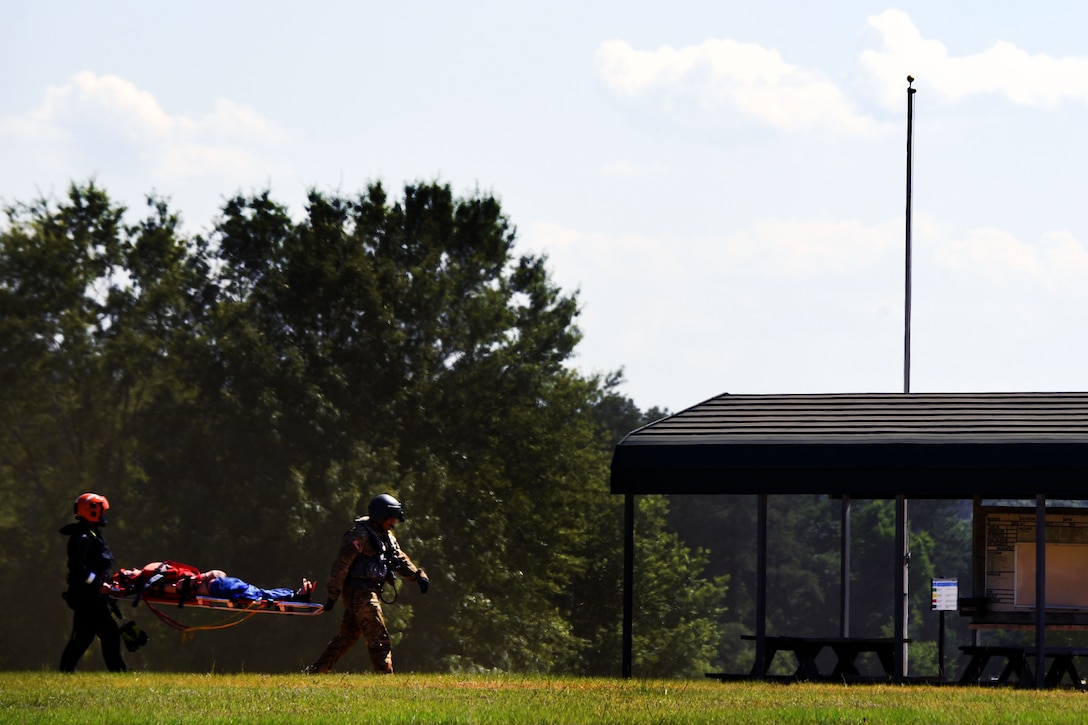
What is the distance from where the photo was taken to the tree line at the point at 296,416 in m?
46.4

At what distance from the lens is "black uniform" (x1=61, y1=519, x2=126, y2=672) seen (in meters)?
18.4

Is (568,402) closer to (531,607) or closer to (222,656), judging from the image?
(531,607)

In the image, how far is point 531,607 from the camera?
A: 1959 inches

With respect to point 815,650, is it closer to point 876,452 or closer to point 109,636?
point 876,452

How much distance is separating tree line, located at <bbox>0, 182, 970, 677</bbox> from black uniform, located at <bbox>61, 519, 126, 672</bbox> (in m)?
25.6

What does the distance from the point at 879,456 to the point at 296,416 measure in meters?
29.3

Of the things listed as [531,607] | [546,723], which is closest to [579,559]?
[531,607]

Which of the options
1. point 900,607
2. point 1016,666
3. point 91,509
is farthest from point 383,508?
point 1016,666

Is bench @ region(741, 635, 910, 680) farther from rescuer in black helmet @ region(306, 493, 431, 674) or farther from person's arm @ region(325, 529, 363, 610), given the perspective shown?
person's arm @ region(325, 529, 363, 610)

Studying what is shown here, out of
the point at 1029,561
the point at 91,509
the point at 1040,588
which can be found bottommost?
the point at 1040,588

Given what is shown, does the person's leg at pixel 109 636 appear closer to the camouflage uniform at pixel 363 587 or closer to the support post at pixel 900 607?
the camouflage uniform at pixel 363 587

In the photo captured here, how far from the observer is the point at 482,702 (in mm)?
14188

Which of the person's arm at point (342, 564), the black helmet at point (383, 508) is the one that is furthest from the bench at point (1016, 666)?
the person's arm at point (342, 564)

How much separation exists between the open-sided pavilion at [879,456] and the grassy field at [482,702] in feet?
7.62
